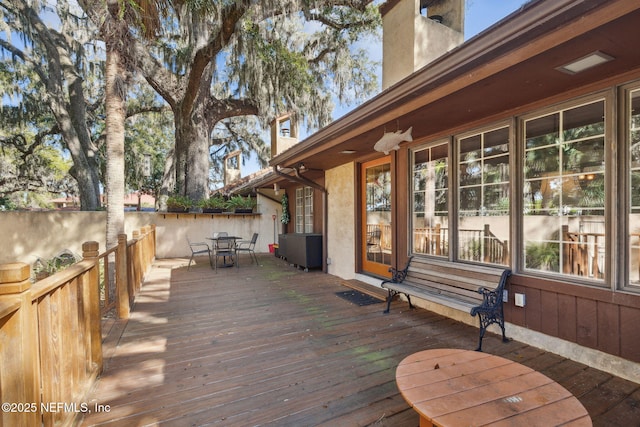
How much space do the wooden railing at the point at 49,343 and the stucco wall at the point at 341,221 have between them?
4178mm

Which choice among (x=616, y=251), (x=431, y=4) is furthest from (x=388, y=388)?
(x=431, y=4)

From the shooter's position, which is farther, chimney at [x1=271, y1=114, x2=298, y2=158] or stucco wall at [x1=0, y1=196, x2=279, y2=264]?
chimney at [x1=271, y1=114, x2=298, y2=158]

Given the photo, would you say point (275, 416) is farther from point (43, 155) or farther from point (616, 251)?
point (43, 155)

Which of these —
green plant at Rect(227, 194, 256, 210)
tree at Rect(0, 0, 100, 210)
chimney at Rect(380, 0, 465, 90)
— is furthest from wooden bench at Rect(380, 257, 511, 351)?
tree at Rect(0, 0, 100, 210)

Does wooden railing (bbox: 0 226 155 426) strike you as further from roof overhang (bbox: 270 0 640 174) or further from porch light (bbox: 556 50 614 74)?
porch light (bbox: 556 50 614 74)

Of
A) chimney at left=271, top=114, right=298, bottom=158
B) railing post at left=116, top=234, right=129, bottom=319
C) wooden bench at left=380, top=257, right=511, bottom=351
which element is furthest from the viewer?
chimney at left=271, top=114, right=298, bottom=158

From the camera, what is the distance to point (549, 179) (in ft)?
9.28

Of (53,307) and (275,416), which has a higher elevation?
(53,307)

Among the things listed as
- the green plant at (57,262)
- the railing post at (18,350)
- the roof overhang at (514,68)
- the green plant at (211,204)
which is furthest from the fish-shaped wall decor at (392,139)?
the green plant at (211,204)

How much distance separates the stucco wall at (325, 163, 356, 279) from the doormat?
0.91 metres

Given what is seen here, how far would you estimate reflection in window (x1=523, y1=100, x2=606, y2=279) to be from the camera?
2502mm

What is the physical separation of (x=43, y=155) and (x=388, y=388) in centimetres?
1903

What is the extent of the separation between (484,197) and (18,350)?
3891 millimetres

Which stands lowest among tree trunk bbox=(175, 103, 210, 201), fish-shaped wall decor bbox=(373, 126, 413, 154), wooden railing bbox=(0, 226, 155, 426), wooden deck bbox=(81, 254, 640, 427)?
wooden deck bbox=(81, 254, 640, 427)
